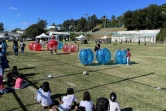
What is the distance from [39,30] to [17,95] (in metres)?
113

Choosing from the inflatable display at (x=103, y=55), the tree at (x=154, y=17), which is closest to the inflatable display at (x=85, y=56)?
the inflatable display at (x=103, y=55)

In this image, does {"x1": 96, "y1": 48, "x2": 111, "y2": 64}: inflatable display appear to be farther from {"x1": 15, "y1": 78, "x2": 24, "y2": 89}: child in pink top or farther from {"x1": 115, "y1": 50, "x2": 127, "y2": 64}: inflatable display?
{"x1": 15, "y1": 78, "x2": 24, "y2": 89}: child in pink top

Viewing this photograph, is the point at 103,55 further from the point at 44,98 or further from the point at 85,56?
the point at 44,98

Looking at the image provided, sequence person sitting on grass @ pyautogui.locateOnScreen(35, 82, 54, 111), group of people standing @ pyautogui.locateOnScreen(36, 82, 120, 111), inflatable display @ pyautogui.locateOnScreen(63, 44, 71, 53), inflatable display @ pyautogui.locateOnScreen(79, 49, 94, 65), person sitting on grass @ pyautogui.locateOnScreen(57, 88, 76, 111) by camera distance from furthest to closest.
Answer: inflatable display @ pyautogui.locateOnScreen(63, 44, 71, 53)
inflatable display @ pyautogui.locateOnScreen(79, 49, 94, 65)
person sitting on grass @ pyautogui.locateOnScreen(35, 82, 54, 111)
person sitting on grass @ pyautogui.locateOnScreen(57, 88, 76, 111)
group of people standing @ pyautogui.locateOnScreen(36, 82, 120, 111)

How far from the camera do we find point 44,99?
6.97 m

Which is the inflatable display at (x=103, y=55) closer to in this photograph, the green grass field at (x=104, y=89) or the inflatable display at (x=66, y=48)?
the green grass field at (x=104, y=89)

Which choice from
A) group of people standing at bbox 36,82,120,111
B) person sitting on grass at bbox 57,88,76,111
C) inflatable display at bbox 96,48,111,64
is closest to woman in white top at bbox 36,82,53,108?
group of people standing at bbox 36,82,120,111

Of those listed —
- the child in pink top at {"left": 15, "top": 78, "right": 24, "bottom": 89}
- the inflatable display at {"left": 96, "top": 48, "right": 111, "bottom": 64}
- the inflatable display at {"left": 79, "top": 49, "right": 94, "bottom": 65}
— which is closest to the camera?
the child in pink top at {"left": 15, "top": 78, "right": 24, "bottom": 89}

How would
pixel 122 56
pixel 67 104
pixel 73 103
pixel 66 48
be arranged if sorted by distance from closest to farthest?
pixel 67 104, pixel 73 103, pixel 122 56, pixel 66 48

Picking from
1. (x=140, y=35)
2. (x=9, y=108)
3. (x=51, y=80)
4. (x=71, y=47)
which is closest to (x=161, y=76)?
(x=51, y=80)

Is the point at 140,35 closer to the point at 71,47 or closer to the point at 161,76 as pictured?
the point at 71,47

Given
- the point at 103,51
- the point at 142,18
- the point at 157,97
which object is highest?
the point at 142,18

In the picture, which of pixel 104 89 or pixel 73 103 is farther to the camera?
pixel 104 89

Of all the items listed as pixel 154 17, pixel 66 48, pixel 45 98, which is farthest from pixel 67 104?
pixel 154 17
